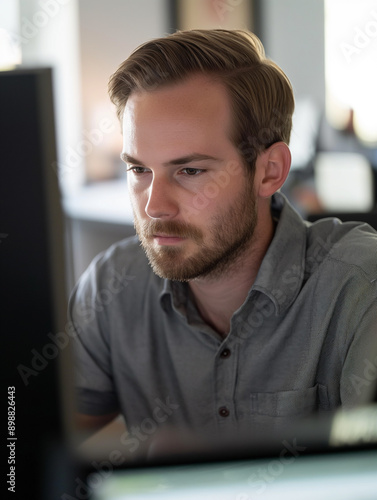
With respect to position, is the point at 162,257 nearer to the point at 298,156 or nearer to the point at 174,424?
the point at 174,424

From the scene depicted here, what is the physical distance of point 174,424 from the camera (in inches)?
45.3

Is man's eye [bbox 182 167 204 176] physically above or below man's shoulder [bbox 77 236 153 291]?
above

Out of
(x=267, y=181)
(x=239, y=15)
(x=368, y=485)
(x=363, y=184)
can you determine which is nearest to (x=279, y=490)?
(x=368, y=485)

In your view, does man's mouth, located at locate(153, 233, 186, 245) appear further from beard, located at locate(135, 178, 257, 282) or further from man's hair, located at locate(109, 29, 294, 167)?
man's hair, located at locate(109, 29, 294, 167)

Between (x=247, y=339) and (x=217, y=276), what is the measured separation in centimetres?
13

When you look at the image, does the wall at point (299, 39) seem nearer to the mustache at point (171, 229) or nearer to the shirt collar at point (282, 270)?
the shirt collar at point (282, 270)

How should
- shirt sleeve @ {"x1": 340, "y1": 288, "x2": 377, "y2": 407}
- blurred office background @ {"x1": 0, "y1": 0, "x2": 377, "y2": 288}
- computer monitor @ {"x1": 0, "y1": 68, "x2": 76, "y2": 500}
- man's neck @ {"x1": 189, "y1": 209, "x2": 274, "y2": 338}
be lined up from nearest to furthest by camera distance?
computer monitor @ {"x1": 0, "y1": 68, "x2": 76, "y2": 500} → shirt sleeve @ {"x1": 340, "y1": 288, "x2": 377, "y2": 407} → man's neck @ {"x1": 189, "y1": 209, "x2": 274, "y2": 338} → blurred office background @ {"x1": 0, "y1": 0, "x2": 377, "y2": 288}

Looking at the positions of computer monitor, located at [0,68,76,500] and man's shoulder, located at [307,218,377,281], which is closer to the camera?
computer monitor, located at [0,68,76,500]

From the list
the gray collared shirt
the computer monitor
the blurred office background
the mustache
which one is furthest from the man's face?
the blurred office background

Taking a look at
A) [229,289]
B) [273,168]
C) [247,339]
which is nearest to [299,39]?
[273,168]

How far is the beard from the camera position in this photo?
1.07m

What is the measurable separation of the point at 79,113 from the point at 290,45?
1789mm

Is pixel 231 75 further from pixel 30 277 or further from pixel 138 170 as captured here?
pixel 30 277

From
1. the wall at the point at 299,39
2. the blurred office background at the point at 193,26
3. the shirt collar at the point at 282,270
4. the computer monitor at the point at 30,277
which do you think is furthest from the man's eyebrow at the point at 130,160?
the wall at the point at 299,39
